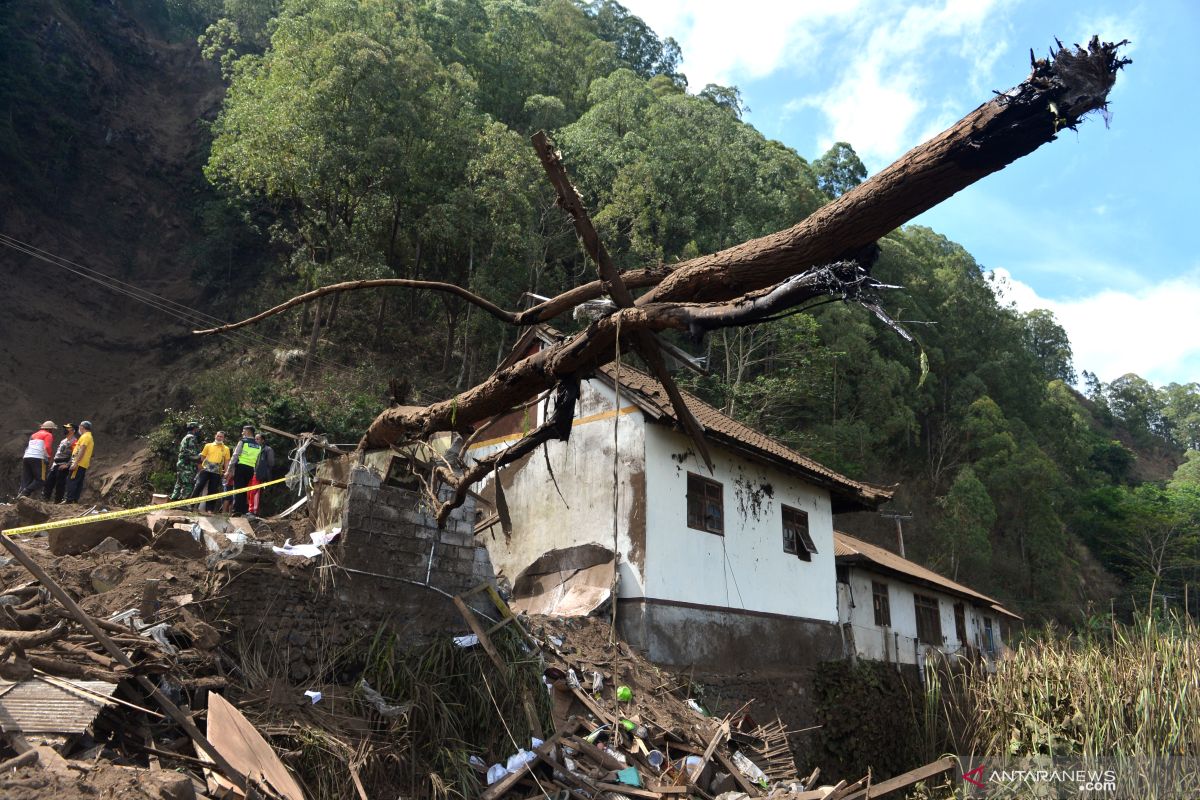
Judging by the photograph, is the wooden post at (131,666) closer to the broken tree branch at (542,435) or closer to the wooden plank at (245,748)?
the wooden plank at (245,748)

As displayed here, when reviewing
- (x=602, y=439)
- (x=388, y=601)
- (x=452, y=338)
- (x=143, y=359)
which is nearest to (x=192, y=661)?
(x=388, y=601)

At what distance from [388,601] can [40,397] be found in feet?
73.7

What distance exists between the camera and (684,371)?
2462 centimetres

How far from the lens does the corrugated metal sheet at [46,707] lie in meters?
4.87

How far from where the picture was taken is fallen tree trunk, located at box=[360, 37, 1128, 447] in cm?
341

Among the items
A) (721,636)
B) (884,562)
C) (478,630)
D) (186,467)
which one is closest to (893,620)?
(884,562)

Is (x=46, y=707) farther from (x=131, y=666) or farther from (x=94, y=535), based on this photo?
(x=94, y=535)

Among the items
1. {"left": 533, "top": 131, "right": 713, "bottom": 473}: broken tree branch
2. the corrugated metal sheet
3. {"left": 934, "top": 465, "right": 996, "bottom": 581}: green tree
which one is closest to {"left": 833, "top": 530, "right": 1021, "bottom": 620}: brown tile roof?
{"left": 934, "top": 465, "right": 996, "bottom": 581}: green tree

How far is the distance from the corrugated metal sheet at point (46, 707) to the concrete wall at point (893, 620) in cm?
1474

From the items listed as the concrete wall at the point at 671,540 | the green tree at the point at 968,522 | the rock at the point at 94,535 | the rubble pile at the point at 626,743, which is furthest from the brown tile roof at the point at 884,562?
the rock at the point at 94,535

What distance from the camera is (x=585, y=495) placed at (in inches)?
526

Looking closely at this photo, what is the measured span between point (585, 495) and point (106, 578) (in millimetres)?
7498

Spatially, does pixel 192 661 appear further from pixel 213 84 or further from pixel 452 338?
pixel 213 84

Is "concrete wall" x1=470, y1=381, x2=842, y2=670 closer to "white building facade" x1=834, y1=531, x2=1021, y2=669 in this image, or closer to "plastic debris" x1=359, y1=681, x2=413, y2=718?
"white building facade" x1=834, y1=531, x2=1021, y2=669
